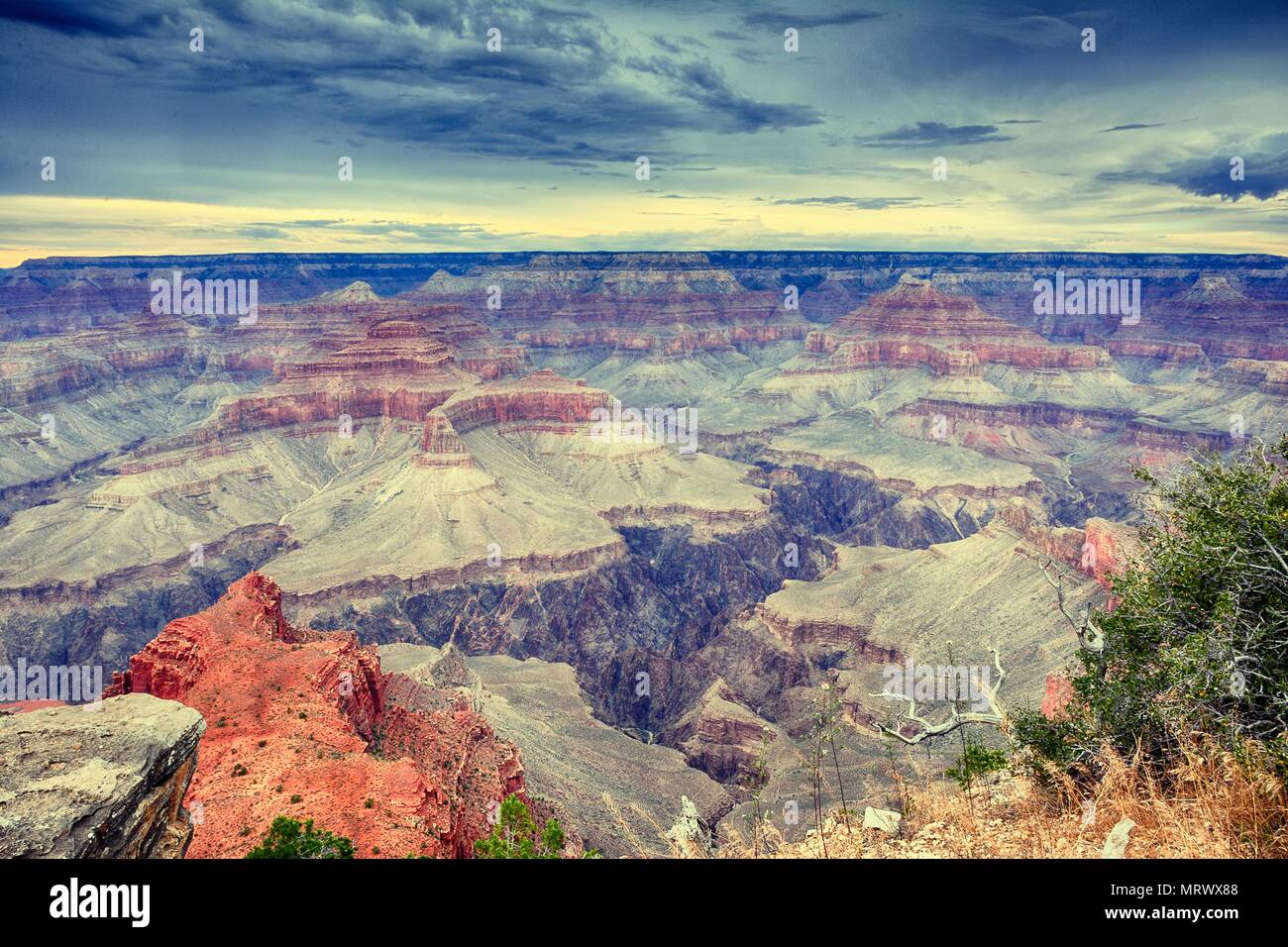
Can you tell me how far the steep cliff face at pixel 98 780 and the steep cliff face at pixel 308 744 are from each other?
749cm

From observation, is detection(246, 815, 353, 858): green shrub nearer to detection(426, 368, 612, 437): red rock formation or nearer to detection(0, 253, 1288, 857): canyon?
detection(0, 253, 1288, 857): canyon

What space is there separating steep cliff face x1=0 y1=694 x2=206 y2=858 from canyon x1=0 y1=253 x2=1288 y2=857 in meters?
0.34

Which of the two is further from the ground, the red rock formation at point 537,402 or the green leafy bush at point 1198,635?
the red rock formation at point 537,402

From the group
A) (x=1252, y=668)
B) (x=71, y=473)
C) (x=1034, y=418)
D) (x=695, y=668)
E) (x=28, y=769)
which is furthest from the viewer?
(x=1034, y=418)

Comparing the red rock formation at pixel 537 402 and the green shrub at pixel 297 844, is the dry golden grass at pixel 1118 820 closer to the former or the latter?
the green shrub at pixel 297 844

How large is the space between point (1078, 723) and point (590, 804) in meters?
33.5

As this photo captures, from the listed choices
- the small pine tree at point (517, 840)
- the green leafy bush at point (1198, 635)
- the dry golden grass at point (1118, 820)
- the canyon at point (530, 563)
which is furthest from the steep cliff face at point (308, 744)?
the green leafy bush at point (1198, 635)

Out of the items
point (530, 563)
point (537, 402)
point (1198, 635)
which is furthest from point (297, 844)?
point (537, 402)

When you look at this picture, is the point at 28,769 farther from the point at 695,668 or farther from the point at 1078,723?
the point at 695,668

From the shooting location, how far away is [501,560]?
101 m

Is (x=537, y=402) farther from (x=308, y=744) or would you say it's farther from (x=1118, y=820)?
(x=1118, y=820)

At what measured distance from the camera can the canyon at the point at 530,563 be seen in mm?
28188

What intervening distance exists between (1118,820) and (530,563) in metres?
92.8
